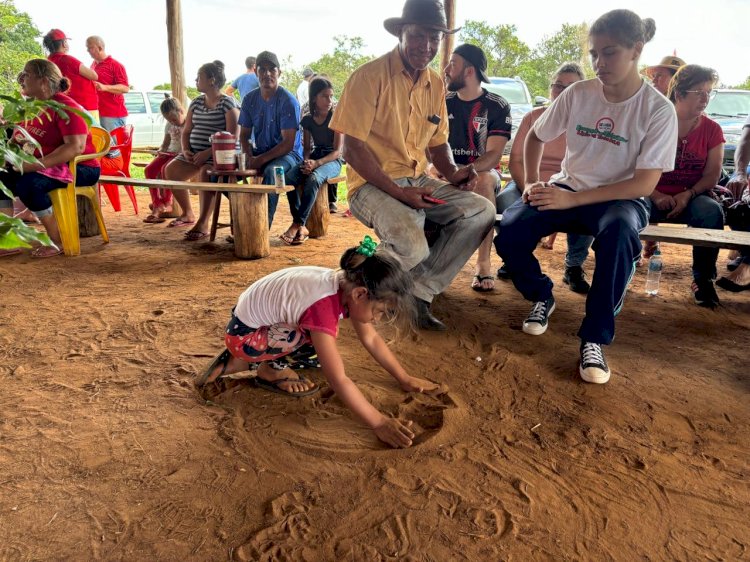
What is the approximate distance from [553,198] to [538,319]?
0.71m

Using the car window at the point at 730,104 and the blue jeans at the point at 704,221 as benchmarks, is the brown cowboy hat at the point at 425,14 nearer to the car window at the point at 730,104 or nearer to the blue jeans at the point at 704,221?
the blue jeans at the point at 704,221

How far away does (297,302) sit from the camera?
213 cm

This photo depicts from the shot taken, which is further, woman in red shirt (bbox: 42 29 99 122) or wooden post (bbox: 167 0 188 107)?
wooden post (bbox: 167 0 188 107)

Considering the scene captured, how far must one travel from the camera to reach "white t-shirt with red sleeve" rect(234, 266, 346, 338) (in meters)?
2.05

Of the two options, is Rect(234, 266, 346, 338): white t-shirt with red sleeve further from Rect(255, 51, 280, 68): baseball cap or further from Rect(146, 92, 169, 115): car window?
Rect(146, 92, 169, 115): car window

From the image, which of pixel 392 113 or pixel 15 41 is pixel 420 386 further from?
pixel 15 41

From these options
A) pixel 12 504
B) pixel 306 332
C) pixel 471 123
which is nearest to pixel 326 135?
pixel 471 123

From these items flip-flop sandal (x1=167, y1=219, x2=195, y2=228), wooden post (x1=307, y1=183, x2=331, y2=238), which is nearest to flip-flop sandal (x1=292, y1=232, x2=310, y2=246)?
wooden post (x1=307, y1=183, x2=331, y2=238)

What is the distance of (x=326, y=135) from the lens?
18.7 feet

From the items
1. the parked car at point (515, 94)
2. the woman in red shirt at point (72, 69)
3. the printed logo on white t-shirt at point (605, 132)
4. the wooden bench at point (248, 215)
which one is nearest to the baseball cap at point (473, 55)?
A: the printed logo on white t-shirt at point (605, 132)

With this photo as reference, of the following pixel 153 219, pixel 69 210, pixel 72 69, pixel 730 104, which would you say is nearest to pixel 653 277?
pixel 69 210

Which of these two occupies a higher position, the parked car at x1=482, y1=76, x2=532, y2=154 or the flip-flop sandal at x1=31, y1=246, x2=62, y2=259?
the parked car at x1=482, y1=76, x2=532, y2=154

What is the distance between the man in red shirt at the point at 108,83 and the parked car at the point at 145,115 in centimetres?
550

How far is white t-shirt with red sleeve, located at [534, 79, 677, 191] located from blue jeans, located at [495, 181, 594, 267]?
81 centimetres
